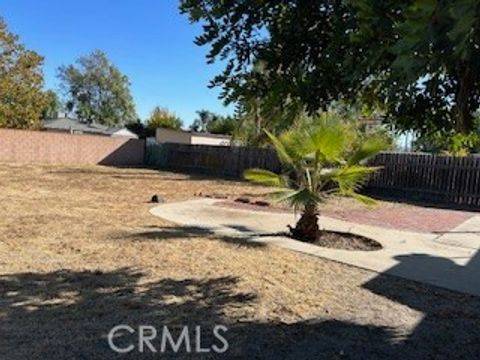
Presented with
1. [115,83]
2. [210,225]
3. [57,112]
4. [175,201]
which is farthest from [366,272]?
[57,112]

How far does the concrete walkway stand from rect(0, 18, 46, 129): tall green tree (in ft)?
77.9

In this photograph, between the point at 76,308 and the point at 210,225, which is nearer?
the point at 76,308

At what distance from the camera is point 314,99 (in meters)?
3.41

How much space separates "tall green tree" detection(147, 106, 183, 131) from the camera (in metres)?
47.2

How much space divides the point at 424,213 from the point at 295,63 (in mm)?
11162

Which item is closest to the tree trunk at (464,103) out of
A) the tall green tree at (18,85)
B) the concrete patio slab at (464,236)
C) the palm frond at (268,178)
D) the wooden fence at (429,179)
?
the palm frond at (268,178)

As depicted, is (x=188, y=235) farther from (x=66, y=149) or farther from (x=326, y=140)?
(x=66, y=149)

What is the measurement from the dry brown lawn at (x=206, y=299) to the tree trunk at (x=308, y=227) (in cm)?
120

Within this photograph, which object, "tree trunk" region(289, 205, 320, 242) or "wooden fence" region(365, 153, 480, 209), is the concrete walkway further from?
"wooden fence" region(365, 153, 480, 209)

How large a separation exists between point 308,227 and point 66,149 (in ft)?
70.7

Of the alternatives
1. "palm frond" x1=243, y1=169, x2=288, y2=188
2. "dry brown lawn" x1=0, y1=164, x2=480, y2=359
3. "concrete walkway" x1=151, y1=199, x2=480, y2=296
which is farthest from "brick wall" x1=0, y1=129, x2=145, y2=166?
"palm frond" x1=243, y1=169, x2=288, y2=188

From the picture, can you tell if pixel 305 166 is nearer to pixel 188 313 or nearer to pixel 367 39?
pixel 188 313

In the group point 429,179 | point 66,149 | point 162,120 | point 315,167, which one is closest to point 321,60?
point 315,167

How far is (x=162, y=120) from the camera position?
1881 inches
